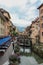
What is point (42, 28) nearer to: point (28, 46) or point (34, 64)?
point (28, 46)

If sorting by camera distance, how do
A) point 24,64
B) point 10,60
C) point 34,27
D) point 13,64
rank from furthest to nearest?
1. point 34,27
2. point 24,64
3. point 10,60
4. point 13,64

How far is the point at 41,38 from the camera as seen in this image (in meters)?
57.3

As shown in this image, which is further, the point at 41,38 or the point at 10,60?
the point at 41,38

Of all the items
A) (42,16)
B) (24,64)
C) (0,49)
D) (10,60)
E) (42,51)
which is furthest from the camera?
(42,16)

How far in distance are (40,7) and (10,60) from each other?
130ft

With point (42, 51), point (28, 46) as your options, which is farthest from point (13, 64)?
point (28, 46)

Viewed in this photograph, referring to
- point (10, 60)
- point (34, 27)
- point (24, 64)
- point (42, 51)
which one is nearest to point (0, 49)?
point (10, 60)

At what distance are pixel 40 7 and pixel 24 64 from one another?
37.4 m

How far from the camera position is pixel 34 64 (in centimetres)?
2339

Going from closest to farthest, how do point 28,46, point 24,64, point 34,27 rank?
point 24,64
point 28,46
point 34,27

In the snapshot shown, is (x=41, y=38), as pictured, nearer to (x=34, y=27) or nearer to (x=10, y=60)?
(x=34, y=27)

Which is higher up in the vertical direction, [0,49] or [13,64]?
[0,49]

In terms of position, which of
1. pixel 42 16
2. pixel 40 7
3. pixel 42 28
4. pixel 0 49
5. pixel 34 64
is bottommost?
pixel 34 64

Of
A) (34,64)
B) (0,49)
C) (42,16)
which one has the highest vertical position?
(42,16)
